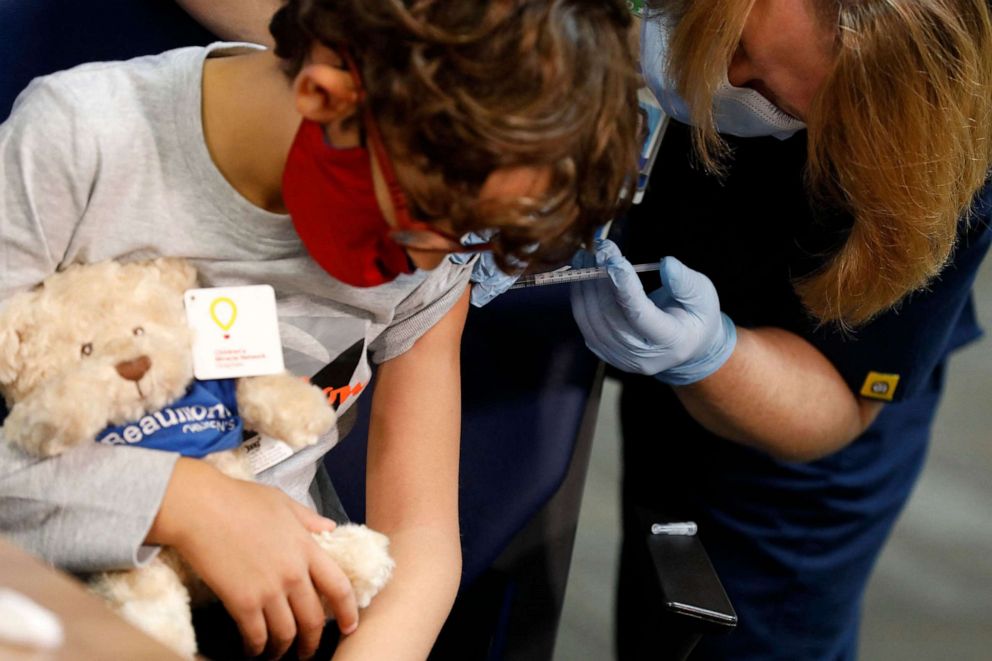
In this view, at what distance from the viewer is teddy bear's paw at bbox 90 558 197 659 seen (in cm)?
82

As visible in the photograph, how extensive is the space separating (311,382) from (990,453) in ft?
7.93

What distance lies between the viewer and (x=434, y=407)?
3.92 feet

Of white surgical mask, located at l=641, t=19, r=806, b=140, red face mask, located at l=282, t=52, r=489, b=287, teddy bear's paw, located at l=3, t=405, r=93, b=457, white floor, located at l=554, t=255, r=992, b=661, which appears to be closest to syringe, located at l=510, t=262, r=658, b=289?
white surgical mask, located at l=641, t=19, r=806, b=140

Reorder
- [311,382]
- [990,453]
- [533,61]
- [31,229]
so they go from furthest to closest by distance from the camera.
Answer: [990,453]
[311,382]
[31,229]
[533,61]

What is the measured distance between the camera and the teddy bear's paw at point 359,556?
96cm

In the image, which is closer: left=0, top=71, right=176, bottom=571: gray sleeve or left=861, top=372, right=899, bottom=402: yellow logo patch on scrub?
left=0, top=71, right=176, bottom=571: gray sleeve

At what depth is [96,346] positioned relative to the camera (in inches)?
33.1

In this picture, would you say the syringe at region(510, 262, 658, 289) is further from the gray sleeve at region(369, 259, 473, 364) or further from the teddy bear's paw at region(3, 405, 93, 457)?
the teddy bear's paw at region(3, 405, 93, 457)

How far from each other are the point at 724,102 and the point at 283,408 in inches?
29.5

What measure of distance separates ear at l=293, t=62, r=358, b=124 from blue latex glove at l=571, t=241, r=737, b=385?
54cm

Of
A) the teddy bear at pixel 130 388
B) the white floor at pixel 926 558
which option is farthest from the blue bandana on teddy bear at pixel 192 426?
the white floor at pixel 926 558

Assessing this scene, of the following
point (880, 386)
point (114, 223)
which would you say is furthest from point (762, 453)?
point (114, 223)

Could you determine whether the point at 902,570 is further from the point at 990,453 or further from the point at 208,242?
the point at 208,242

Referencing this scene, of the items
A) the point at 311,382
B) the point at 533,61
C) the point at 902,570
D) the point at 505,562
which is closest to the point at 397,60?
the point at 533,61
